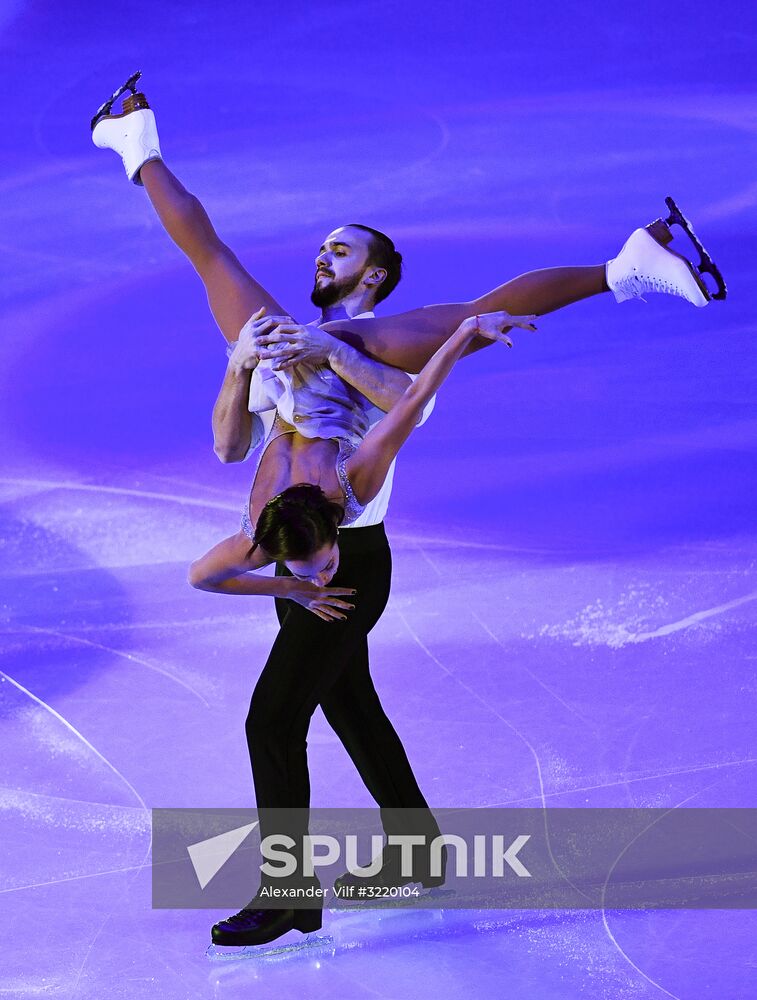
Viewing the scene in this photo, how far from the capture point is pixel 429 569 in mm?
6594

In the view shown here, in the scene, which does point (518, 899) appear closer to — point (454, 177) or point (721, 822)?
point (721, 822)

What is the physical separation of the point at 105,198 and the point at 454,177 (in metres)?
1.82

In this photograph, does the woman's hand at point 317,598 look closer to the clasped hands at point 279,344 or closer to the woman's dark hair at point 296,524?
the woman's dark hair at point 296,524

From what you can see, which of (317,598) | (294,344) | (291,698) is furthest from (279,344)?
(291,698)

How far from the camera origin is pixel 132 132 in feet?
14.4

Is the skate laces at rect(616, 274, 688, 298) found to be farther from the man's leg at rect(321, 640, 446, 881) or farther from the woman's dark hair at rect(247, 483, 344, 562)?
the man's leg at rect(321, 640, 446, 881)


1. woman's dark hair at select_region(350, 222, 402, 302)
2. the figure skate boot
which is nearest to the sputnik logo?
woman's dark hair at select_region(350, 222, 402, 302)

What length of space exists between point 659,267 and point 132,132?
166 cm

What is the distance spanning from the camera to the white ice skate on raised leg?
4098mm

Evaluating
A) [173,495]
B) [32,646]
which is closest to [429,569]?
[173,495]

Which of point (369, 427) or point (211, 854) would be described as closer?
point (369, 427)

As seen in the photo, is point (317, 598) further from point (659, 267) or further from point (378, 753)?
point (659, 267)

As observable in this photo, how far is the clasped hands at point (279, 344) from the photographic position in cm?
377

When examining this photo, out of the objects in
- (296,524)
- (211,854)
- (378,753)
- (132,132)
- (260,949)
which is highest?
(132,132)
